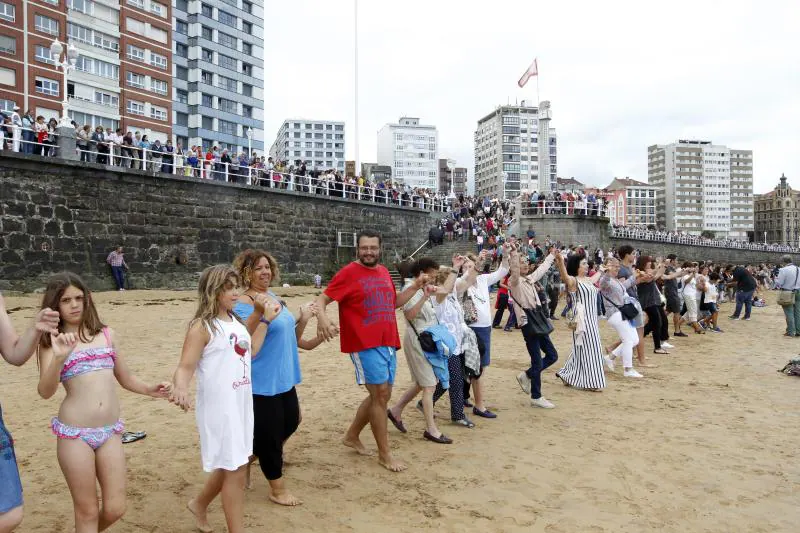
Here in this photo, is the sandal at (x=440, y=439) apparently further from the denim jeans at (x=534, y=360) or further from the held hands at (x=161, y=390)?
the held hands at (x=161, y=390)

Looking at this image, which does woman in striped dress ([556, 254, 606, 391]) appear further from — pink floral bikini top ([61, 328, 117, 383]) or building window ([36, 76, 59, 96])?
building window ([36, 76, 59, 96])

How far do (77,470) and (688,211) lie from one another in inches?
5853

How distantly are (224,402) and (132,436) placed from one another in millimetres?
2605

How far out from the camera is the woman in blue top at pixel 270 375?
376cm

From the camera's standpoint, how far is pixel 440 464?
479 centimetres

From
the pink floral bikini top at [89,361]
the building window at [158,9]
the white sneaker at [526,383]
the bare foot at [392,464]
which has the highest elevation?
the building window at [158,9]

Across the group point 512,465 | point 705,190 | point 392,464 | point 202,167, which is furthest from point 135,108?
point 705,190

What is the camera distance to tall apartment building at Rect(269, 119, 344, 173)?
122 m

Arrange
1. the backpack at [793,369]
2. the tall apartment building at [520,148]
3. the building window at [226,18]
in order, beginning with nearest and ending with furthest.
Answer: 1. the backpack at [793,369]
2. the building window at [226,18]
3. the tall apartment building at [520,148]

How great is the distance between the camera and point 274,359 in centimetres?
382

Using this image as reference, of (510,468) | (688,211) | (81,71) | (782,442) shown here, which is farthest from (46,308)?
(688,211)

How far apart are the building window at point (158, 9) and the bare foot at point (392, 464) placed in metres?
50.0

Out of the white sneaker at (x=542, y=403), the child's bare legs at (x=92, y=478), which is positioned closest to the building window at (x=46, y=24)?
the white sneaker at (x=542, y=403)

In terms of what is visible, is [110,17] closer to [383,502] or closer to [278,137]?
[383,502]
